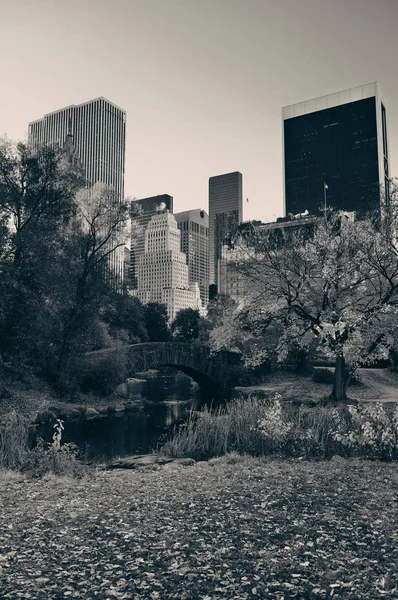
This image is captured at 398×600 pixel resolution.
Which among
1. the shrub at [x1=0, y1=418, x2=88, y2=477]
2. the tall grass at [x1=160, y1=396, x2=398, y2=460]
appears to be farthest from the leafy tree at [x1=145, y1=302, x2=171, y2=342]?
the shrub at [x1=0, y1=418, x2=88, y2=477]

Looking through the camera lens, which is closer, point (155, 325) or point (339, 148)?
point (155, 325)

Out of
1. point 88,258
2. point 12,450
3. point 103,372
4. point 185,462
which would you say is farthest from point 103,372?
point 185,462

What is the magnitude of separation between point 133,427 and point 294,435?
51.1 ft

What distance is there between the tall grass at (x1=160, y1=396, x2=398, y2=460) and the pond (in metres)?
4.35

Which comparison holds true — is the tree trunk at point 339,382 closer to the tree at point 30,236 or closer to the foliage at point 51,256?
the foliage at point 51,256

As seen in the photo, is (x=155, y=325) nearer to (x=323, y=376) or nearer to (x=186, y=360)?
(x=186, y=360)

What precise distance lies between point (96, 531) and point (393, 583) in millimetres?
4641

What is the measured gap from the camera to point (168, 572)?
6723 millimetres

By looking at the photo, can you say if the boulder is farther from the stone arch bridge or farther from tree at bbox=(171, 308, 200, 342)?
tree at bbox=(171, 308, 200, 342)

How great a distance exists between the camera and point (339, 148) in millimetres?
190750

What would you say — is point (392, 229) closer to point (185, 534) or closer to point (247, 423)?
point (247, 423)

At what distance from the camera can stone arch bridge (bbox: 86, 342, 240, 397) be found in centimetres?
4031

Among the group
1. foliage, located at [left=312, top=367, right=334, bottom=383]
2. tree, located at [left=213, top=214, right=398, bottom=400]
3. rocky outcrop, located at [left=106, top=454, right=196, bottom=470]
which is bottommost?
rocky outcrop, located at [left=106, top=454, right=196, bottom=470]

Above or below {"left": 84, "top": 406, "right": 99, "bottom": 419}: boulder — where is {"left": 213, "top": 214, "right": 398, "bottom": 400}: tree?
above
